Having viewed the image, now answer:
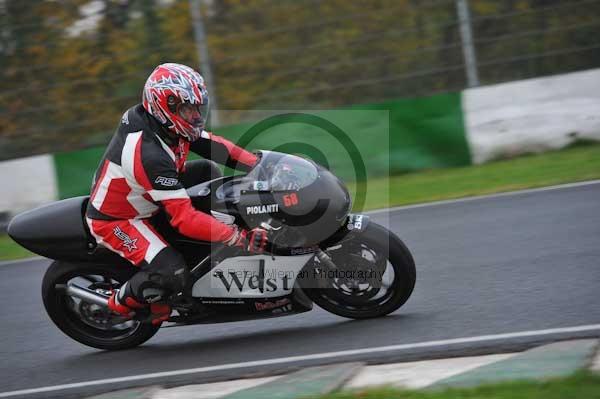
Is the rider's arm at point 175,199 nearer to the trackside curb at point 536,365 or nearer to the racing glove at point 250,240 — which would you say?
the racing glove at point 250,240

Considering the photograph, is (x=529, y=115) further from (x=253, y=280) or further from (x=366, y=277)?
(x=253, y=280)

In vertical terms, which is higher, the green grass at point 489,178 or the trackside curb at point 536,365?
the green grass at point 489,178

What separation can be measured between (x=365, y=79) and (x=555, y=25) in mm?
2611

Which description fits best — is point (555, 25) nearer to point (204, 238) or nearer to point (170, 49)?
point (170, 49)

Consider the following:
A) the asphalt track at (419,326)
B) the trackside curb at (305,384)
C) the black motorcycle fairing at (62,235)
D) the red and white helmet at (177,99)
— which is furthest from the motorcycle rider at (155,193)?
the trackside curb at (305,384)

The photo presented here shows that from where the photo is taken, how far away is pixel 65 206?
602cm

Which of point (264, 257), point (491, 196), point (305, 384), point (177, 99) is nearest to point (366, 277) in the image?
point (264, 257)

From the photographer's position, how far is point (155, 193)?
541 cm

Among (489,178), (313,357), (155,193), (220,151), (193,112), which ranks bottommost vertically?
(313,357)

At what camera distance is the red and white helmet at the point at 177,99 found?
540 cm

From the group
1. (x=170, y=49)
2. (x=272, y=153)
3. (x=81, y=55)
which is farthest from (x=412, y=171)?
(x=272, y=153)

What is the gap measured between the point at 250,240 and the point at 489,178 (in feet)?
18.3

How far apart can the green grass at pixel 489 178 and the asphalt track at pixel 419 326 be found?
1780mm

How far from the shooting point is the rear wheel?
19.6 ft
